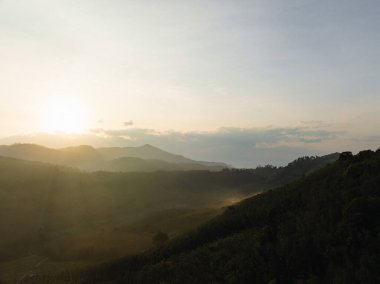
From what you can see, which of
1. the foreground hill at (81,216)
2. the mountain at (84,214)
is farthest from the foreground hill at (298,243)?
the mountain at (84,214)

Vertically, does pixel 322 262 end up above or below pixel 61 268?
above

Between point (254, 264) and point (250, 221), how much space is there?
39.3 ft

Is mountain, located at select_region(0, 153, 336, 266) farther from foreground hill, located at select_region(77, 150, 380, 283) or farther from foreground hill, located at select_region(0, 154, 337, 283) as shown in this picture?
foreground hill, located at select_region(77, 150, 380, 283)

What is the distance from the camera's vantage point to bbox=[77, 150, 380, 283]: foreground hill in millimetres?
21547

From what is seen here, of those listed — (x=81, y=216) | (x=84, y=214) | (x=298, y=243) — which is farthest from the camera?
(x=84, y=214)

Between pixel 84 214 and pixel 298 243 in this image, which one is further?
pixel 84 214

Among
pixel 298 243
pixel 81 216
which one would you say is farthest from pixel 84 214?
pixel 298 243

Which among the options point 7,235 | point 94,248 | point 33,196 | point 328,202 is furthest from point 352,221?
point 33,196

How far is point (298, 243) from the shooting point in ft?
80.1

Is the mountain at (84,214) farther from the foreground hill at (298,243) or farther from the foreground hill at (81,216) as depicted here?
the foreground hill at (298,243)

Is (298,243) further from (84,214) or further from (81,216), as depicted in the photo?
(84,214)

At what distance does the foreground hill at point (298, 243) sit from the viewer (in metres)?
21.5

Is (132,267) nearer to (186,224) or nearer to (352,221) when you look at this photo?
(352,221)

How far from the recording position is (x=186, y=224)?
8350 cm
